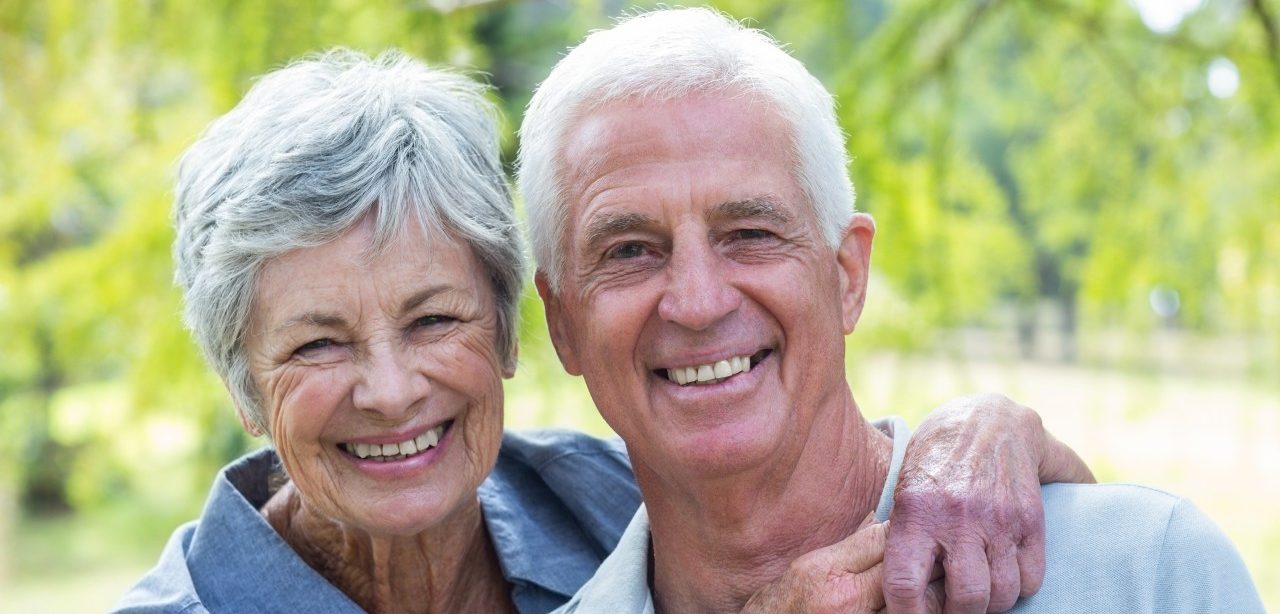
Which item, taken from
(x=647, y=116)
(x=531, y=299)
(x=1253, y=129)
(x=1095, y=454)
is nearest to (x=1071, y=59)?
(x=1253, y=129)

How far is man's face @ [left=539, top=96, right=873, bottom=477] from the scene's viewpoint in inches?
75.4

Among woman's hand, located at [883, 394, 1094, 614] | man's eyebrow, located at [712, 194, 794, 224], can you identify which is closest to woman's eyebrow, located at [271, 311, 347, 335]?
man's eyebrow, located at [712, 194, 794, 224]

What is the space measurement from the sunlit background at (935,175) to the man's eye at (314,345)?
1.40 m

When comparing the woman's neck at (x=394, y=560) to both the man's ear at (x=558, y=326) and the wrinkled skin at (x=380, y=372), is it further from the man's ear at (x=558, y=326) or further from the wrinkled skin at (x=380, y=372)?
the man's ear at (x=558, y=326)

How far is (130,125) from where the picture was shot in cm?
461

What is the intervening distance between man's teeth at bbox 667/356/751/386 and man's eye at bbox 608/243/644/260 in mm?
191

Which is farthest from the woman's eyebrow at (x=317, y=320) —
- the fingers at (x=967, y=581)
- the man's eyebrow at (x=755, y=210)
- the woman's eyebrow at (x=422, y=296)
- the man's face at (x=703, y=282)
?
the fingers at (x=967, y=581)

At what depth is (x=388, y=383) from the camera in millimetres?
2168

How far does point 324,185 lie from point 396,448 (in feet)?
1.58

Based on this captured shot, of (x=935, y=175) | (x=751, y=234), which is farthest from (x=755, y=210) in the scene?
(x=935, y=175)

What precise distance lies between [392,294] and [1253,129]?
9.66 ft

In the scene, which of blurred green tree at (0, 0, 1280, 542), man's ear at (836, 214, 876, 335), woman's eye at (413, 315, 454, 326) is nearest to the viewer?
man's ear at (836, 214, 876, 335)

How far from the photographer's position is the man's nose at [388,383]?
2168 mm

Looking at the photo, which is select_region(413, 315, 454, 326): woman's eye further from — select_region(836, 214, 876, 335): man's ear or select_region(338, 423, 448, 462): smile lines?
select_region(836, 214, 876, 335): man's ear
